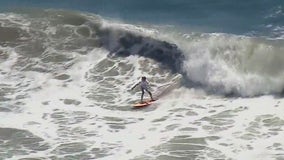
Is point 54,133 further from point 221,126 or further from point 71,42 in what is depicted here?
point 71,42

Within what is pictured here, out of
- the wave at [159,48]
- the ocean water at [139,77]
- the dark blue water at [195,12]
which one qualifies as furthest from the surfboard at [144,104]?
the dark blue water at [195,12]

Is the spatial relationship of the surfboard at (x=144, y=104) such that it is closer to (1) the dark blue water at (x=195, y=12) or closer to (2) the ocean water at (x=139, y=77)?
(2) the ocean water at (x=139, y=77)

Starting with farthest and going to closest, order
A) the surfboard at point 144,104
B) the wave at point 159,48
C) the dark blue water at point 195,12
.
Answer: the dark blue water at point 195,12 < the wave at point 159,48 < the surfboard at point 144,104

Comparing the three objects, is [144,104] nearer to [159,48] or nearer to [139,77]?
[139,77]

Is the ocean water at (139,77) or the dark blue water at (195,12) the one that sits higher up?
the dark blue water at (195,12)

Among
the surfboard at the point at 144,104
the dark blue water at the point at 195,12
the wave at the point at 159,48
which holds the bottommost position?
the surfboard at the point at 144,104

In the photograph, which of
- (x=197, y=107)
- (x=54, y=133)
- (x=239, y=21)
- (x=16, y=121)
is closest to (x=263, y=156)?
(x=197, y=107)

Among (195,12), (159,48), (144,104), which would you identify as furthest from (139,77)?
(195,12)

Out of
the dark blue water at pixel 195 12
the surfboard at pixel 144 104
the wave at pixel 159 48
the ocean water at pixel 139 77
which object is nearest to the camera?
the ocean water at pixel 139 77
